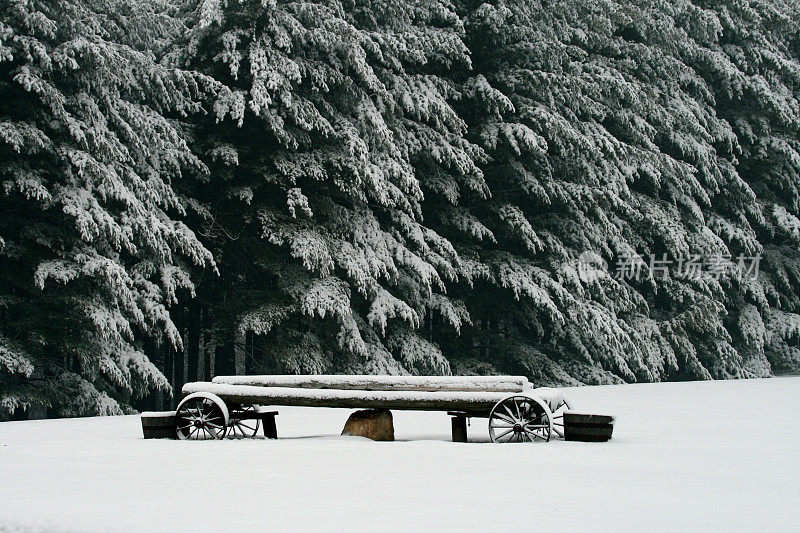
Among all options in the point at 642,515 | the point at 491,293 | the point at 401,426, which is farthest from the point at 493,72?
the point at 642,515

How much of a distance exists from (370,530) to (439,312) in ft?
46.4

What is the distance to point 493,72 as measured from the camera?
21.0 metres

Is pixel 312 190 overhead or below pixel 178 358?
overhead

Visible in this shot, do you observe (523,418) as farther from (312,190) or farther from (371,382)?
(312,190)

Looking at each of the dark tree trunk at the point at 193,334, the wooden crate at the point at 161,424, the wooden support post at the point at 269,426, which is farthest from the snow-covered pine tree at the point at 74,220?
the wooden support post at the point at 269,426

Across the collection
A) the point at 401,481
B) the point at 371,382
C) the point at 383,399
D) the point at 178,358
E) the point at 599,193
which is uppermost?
the point at 599,193

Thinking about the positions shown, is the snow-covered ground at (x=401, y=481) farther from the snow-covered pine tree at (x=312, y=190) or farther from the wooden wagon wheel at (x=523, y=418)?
the snow-covered pine tree at (x=312, y=190)

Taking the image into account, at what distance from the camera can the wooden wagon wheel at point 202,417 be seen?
30.0 ft

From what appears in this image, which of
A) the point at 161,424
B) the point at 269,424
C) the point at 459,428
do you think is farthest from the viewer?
the point at 269,424

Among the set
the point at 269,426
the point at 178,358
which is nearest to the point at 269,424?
the point at 269,426

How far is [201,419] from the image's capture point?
918 cm

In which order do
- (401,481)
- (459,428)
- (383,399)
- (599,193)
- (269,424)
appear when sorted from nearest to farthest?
1. (401,481)
2. (383,399)
3. (459,428)
4. (269,424)
5. (599,193)

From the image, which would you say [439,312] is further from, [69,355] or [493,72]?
[69,355]

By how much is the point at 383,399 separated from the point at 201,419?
1789 mm
